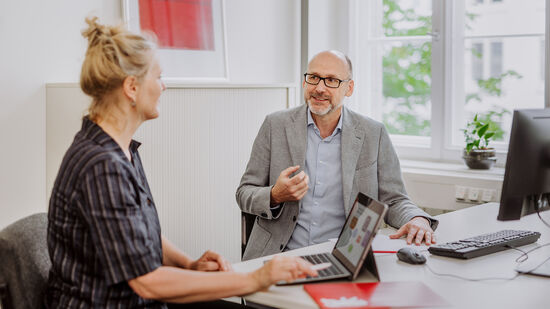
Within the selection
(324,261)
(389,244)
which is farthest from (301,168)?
(324,261)

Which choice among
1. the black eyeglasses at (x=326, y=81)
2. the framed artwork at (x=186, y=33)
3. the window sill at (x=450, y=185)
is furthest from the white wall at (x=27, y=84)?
the window sill at (x=450, y=185)

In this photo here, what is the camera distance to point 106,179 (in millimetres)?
1384

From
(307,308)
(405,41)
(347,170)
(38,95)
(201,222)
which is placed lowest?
(201,222)

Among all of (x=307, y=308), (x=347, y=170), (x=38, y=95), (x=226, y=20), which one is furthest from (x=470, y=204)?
(x=38, y=95)

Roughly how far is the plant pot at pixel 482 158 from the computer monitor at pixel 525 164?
1.44 m

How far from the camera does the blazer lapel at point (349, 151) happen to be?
7.68 ft

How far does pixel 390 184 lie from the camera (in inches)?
95.1

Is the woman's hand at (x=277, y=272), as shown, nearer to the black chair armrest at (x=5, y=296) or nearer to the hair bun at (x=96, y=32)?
the black chair armrest at (x=5, y=296)

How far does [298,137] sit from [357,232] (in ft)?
2.71

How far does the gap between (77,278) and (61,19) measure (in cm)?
148

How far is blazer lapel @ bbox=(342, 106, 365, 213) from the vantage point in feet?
7.68

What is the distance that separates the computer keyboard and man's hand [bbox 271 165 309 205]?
48 cm

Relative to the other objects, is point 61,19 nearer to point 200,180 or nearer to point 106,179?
point 200,180

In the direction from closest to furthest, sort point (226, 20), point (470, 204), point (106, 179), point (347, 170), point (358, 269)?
1. point (106, 179)
2. point (358, 269)
3. point (347, 170)
4. point (470, 204)
5. point (226, 20)
